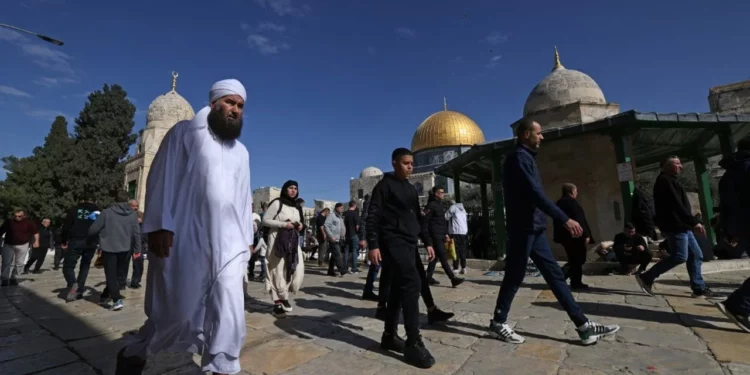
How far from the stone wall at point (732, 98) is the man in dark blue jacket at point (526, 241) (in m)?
40.6

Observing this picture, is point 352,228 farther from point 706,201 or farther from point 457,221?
point 706,201

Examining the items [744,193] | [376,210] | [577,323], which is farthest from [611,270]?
[376,210]

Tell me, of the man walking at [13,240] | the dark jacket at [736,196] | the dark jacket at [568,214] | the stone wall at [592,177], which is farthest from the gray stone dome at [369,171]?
the dark jacket at [736,196]

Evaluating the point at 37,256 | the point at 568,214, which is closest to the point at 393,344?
the point at 568,214

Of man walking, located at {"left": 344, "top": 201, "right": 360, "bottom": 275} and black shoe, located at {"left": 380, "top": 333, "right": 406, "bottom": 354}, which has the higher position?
man walking, located at {"left": 344, "top": 201, "right": 360, "bottom": 275}

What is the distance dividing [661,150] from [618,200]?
2.58 metres

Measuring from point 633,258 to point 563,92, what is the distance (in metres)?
9.50

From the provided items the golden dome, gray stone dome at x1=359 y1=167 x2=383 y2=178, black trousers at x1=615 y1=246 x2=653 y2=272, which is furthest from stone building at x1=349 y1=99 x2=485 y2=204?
black trousers at x1=615 y1=246 x2=653 y2=272

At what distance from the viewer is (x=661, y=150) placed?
11383 millimetres

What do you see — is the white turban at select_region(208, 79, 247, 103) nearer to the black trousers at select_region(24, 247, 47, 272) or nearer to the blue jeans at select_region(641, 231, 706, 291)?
the blue jeans at select_region(641, 231, 706, 291)

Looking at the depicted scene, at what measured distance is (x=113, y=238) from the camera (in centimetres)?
520

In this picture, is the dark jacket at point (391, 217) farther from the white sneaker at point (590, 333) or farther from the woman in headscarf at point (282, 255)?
the woman in headscarf at point (282, 255)

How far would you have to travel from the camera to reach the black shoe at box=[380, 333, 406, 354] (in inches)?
110

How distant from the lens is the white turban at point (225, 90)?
232 centimetres
